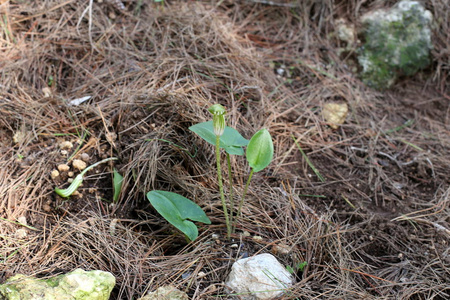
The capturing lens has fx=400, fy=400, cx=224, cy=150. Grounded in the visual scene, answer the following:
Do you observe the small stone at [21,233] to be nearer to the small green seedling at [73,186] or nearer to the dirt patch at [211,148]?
the dirt patch at [211,148]

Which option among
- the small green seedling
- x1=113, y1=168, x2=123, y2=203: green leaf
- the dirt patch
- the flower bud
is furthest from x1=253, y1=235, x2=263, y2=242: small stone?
the small green seedling

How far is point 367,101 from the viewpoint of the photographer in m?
2.44

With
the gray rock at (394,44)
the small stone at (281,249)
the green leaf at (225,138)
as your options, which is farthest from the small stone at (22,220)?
the gray rock at (394,44)

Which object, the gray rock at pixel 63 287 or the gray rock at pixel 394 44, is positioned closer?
the gray rock at pixel 63 287

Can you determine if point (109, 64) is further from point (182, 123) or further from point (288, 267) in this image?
point (288, 267)

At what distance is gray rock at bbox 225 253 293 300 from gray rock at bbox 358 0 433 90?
161 cm

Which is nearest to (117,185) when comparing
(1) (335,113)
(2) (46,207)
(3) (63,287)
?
(2) (46,207)

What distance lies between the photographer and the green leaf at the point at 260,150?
142cm

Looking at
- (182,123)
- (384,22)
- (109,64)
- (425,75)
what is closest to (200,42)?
(109,64)

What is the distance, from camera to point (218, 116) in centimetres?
131

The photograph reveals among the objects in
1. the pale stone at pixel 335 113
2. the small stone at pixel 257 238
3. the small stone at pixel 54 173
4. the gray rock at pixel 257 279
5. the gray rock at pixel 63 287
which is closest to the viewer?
the gray rock at pixel 63 287

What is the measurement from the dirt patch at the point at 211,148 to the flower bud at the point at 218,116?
42 centimetres

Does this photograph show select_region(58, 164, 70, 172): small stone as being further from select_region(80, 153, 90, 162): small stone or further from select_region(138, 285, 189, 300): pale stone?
select_region(138, 285, 189, 300): pale stone

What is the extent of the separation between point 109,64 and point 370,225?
1560 millimetres
